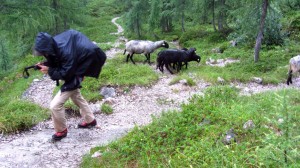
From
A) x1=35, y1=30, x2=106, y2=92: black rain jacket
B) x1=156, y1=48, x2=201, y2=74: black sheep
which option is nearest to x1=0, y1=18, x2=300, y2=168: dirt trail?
x1=35, y1=30, x2=106, y2=92: black rain jacket

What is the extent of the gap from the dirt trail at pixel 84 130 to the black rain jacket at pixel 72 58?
5.04 feet

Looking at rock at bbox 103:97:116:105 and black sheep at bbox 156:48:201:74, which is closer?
Result: rock at bbox 103:97:116:105

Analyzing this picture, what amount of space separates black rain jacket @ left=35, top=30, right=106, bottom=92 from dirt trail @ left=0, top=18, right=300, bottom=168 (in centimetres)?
153

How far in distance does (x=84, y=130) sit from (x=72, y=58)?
94.1 inches

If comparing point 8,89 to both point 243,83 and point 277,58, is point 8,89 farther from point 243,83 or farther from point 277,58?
point 277,58

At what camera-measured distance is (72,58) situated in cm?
684

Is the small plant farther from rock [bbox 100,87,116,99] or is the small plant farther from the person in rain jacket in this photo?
the person in rain jacket

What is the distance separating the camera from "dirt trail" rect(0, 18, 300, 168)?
6688 mm

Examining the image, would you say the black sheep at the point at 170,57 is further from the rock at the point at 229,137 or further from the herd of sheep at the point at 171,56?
the rock at the point at 229,137

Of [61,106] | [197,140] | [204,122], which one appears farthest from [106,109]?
[197,140]

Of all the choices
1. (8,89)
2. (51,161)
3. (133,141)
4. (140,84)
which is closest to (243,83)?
(140,84)

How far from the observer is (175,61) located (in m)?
15.6

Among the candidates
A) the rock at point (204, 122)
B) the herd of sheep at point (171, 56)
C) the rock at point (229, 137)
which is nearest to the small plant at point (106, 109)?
the rock at point (204, 122)

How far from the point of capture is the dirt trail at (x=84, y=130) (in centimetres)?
669
